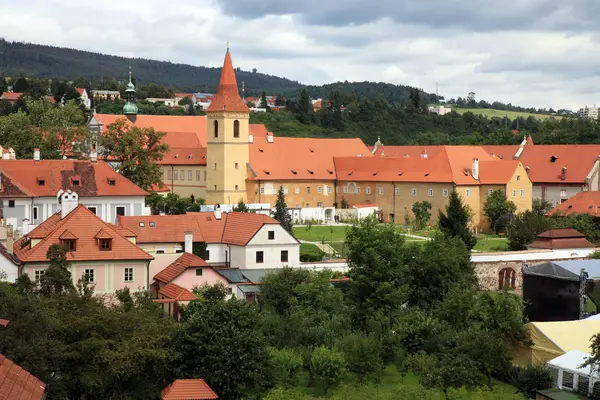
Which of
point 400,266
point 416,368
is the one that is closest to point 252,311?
point 416,368

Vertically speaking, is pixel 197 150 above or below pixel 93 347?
above

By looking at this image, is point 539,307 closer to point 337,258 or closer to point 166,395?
point 337,258

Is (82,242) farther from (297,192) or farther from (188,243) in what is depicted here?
(297,192)

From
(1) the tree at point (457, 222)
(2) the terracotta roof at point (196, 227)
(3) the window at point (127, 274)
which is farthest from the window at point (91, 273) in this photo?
(1) the tree at point (457, 222)

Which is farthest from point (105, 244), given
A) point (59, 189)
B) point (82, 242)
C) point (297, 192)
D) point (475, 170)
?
point (475, 170)

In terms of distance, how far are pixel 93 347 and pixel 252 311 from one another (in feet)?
18.8

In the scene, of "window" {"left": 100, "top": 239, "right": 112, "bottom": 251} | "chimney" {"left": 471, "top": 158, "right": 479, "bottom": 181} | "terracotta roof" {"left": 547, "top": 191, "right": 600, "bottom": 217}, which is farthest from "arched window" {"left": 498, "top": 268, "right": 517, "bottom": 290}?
"chimney" {"left": 471, "top": 158, "right": 479, "bottom": 181}

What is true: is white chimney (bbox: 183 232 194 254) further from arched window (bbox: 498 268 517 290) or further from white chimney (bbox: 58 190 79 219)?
arched window (bbox: 498 268 517 290)

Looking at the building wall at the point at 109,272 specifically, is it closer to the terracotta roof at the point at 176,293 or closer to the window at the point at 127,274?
the window at the point at 127,274

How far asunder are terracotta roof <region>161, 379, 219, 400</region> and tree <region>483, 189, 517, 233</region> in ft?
139

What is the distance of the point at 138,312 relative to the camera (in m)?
30.8

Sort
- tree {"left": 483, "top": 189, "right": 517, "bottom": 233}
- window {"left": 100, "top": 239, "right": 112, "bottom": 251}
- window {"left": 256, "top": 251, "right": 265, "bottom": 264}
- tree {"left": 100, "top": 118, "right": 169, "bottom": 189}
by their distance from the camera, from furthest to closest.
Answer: tree {"left": 483, "top": 189, "right": 517, "bottom": 233}, tree {"left": 100, "top": 118, "right": 169, "bottom": 189}, window {"left": 256, "top": 251, "right": 265, "bottom": 264}, window {"left": 100, "top": 239, "right": 112, "bottom": 251}

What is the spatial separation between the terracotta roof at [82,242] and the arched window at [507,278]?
62.0 ft

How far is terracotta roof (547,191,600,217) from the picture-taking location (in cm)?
6431
